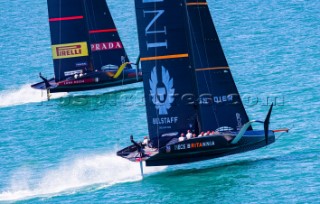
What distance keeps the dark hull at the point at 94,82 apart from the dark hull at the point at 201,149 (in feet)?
82.0

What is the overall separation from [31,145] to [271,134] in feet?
60.4

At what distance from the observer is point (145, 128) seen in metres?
74.5

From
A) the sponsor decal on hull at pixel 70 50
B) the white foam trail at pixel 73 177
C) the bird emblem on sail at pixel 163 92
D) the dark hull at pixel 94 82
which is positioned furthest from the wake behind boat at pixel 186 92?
the sponsor decal on hull at pixel 70 50

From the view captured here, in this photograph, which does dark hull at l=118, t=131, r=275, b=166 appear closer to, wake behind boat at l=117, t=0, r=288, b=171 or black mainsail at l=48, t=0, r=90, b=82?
wake behind boat at l=117, t=0, r=288, b=171

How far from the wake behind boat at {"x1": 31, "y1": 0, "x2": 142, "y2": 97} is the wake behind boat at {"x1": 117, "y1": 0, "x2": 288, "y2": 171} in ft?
81.7

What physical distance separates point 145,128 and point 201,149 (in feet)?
49.0

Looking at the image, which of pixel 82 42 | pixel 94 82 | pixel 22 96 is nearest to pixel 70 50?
pixel 82 42

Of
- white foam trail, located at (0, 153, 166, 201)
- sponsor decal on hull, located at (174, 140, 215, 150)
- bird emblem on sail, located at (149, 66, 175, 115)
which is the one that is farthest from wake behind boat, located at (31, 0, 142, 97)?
sponsor decal on hull, located at (174, 140, 215, 150)

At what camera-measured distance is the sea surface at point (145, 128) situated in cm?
5962

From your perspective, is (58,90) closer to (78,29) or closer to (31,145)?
(78,29)

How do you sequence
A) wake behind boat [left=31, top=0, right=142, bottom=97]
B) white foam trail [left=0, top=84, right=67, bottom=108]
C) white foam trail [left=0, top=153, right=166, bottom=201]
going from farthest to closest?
white foam trail [left=0, top=84, right=67, bottom=108], wake behind boat [left=31, top=0, right=142, bottom=97], white foam trail [left=0, top=153, right=166, bottom=201]

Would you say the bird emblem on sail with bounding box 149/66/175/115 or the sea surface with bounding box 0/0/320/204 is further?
the bird emblem on sail with bounding box 149/66/175/115

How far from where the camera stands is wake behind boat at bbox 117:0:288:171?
197 feet

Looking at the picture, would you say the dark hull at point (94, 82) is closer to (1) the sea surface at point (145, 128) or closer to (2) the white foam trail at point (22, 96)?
(1) the sea surface at point (145, 128)
